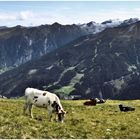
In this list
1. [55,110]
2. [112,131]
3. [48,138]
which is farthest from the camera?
[55,110]

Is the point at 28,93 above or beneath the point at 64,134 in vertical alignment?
above

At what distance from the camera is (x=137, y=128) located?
3098 cm

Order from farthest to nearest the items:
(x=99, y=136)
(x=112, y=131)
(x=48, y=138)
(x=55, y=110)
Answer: (x=55, y=110), (x=112, y=131), (x=99, y=136), (x=48, y=138)

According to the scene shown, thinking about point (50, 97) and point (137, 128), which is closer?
point (137, 128)

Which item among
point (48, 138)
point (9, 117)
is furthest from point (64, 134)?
point (9, 117)

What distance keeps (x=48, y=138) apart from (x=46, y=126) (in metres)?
3.61

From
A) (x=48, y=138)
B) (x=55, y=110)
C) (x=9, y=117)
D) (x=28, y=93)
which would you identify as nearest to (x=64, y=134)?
(x=48, y=138)

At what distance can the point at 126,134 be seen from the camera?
28453 mm

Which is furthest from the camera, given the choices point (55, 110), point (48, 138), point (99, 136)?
point (55, 110)

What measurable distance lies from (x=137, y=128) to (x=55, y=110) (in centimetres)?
825

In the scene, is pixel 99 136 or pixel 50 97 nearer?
pixel 99 136

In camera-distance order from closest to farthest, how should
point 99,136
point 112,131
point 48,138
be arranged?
1. point 48,138
2. point 99,136
3. point 112,131

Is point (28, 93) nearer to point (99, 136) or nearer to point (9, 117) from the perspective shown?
point (9, 117)

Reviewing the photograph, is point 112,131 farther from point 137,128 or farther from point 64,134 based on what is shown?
point 64,134
